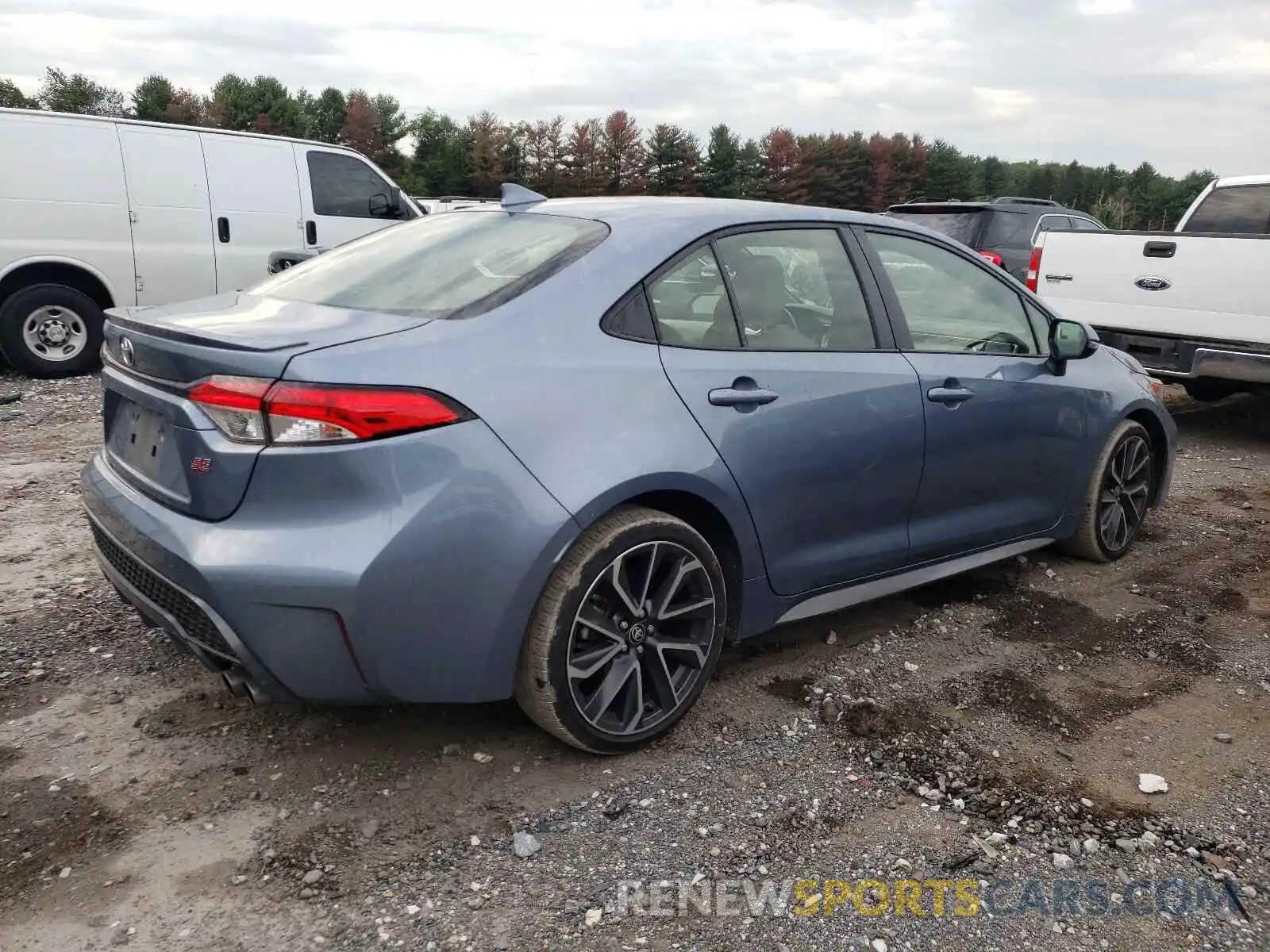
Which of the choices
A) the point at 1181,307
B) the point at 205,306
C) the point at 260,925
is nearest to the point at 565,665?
the point at 260,925

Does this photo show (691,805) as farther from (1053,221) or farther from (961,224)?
(1053,221)

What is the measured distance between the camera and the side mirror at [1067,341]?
13.7 feet

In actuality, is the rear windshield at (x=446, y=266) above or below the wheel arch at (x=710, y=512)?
above

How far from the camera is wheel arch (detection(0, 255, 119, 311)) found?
26.7 ft

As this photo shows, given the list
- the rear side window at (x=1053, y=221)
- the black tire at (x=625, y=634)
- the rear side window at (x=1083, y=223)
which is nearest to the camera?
the black tire at (x=625, y=634)

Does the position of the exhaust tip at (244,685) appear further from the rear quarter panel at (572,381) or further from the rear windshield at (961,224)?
the rear windshield at (961,224)

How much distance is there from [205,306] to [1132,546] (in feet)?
14.1

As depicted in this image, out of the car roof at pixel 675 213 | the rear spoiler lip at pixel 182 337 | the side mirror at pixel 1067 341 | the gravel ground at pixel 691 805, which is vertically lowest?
the gravel ground at pixel 691 805

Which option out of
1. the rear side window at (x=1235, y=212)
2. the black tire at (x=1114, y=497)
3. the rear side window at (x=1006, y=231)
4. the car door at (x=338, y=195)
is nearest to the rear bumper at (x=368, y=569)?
the black tire at (x=1114, y=497)

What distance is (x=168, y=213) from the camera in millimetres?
8625

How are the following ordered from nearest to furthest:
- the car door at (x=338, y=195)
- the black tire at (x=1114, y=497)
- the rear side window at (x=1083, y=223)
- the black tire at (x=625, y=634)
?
the black tire at (x=625, y=634) < the black tire at (x=1114, y=497) < the car door at (x=338, y=195) < the rear side window at (x=1083, y=223)

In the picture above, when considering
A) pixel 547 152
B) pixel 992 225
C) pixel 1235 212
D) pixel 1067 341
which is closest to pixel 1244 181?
pixel 1235 212

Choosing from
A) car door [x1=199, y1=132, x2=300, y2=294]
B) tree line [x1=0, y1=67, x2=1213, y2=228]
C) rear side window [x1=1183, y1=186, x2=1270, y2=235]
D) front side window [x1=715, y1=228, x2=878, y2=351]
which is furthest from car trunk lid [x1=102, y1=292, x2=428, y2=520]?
tree line [x1=0, y1=67, x2=1213, y2=228]

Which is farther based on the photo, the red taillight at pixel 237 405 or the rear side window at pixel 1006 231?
the rear side window at pixel 1006 231
